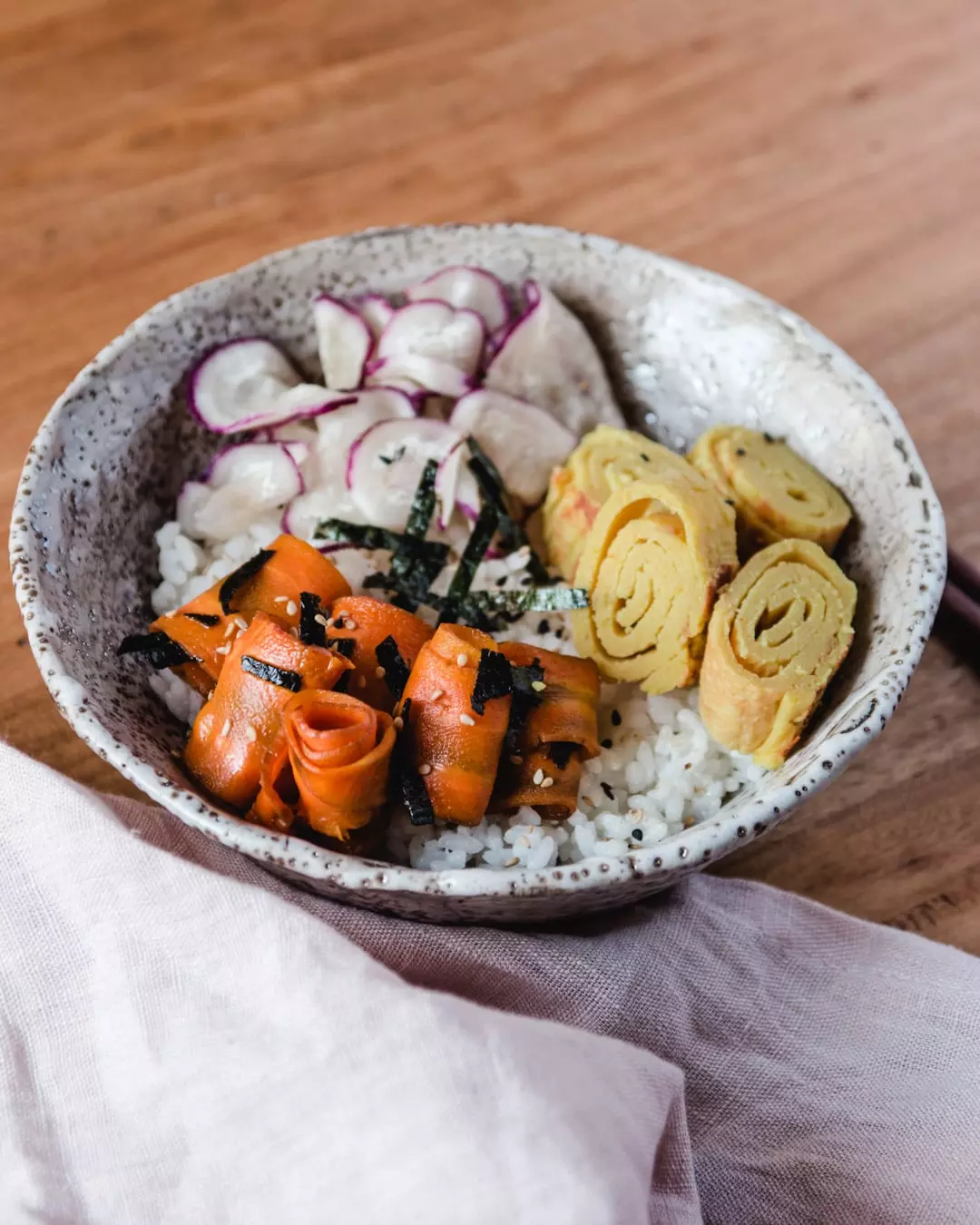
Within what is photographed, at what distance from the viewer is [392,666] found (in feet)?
5.09

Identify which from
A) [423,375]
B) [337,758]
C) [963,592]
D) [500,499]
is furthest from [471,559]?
[963,592]

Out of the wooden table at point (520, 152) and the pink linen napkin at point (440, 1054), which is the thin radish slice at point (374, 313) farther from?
the pink linen napkin at point (440, 1054)

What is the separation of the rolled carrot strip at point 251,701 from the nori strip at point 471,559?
347mm

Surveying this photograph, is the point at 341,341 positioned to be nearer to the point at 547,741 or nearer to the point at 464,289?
the point at 464,289

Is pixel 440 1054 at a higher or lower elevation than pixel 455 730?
lower

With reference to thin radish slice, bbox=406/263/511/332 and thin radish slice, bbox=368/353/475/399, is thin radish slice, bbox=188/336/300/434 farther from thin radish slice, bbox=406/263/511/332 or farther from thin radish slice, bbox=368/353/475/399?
thin radish slice, bbox=406/263/511/332

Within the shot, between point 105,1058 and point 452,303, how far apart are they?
1.32m

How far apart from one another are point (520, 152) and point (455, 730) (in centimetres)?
175

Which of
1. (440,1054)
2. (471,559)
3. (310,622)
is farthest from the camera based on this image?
(471,559)

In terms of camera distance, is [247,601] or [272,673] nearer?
[272,673]

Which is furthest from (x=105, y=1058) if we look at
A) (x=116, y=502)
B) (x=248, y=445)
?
(x=248, y=445)

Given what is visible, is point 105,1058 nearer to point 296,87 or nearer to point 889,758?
point 889,758

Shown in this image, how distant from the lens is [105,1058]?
1.32 metres

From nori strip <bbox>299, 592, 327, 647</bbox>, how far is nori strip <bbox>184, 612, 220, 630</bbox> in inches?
4.7
